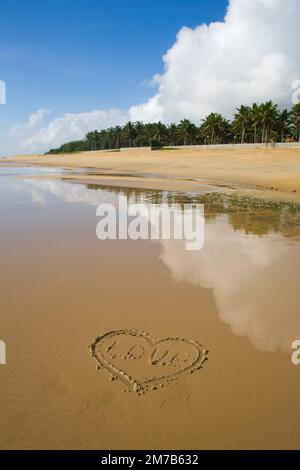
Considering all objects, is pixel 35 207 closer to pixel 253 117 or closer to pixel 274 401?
pixel 274 401

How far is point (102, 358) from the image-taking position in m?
3.77

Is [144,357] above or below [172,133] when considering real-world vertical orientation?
below

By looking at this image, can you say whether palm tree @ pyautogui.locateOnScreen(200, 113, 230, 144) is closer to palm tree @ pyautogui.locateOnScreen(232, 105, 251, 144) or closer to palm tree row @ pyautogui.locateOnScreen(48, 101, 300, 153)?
palm tree row @ pyautogui.locateOnScreen(48, 101, 300, 153)

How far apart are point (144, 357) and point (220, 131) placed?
9440 cm

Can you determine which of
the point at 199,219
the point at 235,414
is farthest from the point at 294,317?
the point at 199,219

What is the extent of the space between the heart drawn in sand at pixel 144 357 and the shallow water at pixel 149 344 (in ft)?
0.05

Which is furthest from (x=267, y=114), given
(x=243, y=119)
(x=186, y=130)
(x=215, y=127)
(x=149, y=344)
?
(x=149, y=344)

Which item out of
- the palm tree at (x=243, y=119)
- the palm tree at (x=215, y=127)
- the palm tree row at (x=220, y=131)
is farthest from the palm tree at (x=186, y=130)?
the palm tree at (x=243, y=119)

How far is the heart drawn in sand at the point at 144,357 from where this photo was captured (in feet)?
11.3

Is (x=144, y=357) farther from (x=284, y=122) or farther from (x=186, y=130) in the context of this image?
(x=186, y=130)

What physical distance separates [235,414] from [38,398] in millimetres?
1750

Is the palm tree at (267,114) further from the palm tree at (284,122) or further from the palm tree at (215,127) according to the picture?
the palm tree at (215,127)

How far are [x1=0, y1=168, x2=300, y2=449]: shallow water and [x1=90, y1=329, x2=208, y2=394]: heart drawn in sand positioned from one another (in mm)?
16

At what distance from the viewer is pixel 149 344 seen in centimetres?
404
